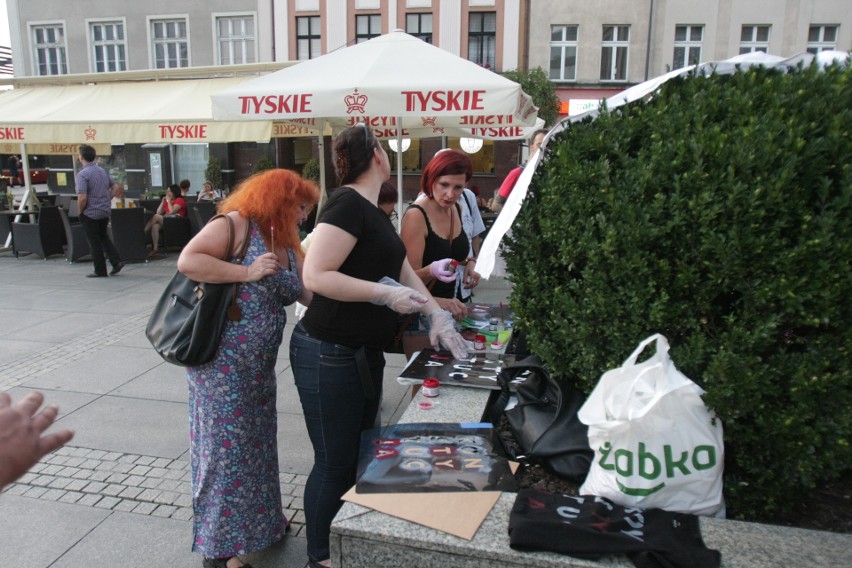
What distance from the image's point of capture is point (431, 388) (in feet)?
9.29

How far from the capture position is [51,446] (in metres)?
1.43

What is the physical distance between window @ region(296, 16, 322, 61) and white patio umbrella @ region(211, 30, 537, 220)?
2162 cm

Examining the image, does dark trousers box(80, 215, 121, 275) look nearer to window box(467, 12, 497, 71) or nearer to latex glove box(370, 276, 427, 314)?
latex glove box(370, 276, 427, 314)

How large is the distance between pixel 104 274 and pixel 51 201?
6316 millimetres

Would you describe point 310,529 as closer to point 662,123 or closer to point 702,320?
point 702,320

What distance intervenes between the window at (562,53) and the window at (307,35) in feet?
31.1

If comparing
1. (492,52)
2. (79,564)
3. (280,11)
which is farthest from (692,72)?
(280,11)

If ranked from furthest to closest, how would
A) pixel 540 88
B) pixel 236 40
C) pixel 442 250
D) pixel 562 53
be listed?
pixel 236 40
pixel 562 53
pixel 540 88
pixel 442 250

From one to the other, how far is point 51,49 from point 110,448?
29.4m

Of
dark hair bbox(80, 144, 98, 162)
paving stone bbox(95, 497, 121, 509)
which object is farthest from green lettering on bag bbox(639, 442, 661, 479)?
dark hair bbox(80, 144, 98, 162)

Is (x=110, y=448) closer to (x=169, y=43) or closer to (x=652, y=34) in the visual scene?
(x=652, y=34)

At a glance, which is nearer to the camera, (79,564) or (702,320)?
(702,320)

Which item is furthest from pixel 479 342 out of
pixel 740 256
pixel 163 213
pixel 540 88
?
pixel 540 88

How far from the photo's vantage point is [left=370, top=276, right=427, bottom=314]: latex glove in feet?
7.95
